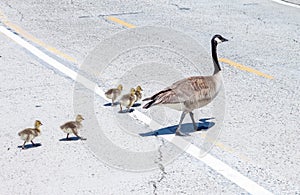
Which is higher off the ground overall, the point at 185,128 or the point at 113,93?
the point at 113,93

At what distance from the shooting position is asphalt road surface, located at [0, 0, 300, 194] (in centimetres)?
661

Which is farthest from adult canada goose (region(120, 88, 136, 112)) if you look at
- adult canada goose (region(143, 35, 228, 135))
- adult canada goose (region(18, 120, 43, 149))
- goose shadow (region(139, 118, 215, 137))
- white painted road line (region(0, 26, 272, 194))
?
adult canada goose (region(18, 120, 43, 149))

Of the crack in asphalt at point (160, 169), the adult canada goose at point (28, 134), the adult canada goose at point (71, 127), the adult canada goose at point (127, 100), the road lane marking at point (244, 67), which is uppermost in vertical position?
the road lane marking at point (244, 67)

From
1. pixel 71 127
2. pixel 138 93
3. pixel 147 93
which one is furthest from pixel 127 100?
pixel 71 127

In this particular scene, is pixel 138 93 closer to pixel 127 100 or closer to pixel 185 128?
pixel 127 100

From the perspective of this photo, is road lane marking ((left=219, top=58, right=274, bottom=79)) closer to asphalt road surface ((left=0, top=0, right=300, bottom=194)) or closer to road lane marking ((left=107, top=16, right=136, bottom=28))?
asphalt road surface ((left=0, top=0, right=300, bottom=194))

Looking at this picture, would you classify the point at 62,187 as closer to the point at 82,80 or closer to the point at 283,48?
the point at 82,80

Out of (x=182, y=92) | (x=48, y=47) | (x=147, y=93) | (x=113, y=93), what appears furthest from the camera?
(x=48, y=47)

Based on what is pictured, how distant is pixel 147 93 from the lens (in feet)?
30.1

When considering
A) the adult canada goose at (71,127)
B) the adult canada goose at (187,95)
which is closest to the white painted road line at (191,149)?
the adult canada goose at (187,95)

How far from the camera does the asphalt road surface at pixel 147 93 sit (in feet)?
21.7

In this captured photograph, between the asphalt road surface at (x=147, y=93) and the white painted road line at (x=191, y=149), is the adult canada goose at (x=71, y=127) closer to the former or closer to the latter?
the asphalt road surface at (x=147, y=93)

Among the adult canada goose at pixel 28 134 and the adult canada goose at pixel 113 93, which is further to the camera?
the adult canada goose at pixel 113 93

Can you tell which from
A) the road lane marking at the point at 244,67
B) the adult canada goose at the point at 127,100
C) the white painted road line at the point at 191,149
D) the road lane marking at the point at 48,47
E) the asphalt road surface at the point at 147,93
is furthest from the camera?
the road lane marking at the point at 244,67
